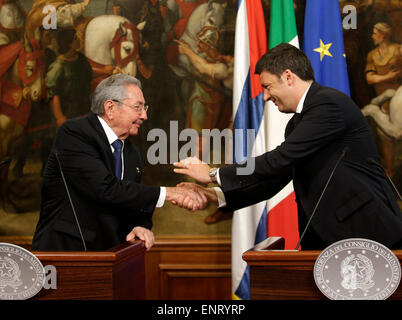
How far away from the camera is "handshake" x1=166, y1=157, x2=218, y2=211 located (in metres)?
3.36

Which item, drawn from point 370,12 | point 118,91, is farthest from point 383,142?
point 118,91

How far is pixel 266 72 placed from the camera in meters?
3.26

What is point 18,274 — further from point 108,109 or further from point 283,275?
point 108,109

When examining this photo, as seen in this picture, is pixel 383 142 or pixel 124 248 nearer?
pixel 124 248

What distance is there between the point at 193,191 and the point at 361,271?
1.69m

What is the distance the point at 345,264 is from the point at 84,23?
437 cm

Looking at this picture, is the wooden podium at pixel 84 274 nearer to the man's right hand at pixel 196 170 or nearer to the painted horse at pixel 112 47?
the man's right hand at pixel 196 170

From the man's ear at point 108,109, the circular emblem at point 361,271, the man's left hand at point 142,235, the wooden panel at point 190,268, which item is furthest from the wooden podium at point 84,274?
the wooden panel at point 190,268

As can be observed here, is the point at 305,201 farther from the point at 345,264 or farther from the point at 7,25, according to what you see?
the point at 7,25

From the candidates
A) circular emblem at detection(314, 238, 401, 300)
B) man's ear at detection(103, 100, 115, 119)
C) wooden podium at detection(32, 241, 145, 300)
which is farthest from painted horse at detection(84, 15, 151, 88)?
circular emblem at detection(314, 238, 401, 300)

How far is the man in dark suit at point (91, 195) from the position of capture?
3.03 m

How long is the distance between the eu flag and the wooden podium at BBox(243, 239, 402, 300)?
9.52 feet

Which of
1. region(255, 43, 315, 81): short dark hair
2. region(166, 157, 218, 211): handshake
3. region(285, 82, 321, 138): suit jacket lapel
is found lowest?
region(166, 157, 218, 211): handshake

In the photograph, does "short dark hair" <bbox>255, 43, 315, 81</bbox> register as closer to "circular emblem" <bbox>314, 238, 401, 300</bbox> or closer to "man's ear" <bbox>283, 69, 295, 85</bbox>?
"man's ear" <bbox>283, 69, 295, 85</bbox>
